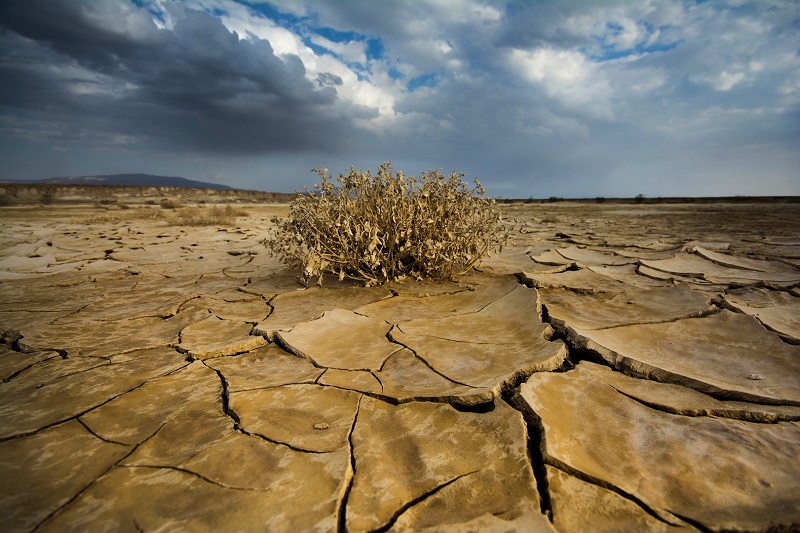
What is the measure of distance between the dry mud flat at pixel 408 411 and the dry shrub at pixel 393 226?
36 centimetres

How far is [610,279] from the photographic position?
287 cm

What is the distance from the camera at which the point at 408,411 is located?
1.24 meters

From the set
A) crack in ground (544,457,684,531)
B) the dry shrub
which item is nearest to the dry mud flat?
crack in ground (544,457,684,531)

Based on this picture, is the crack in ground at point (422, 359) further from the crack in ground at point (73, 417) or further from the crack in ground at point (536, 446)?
the crack in ground at point (73, 417)

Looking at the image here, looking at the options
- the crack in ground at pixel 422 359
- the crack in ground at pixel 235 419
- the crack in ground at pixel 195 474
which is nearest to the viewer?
the crack in ground at pixel 195 474

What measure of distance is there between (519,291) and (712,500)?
5.30 feet

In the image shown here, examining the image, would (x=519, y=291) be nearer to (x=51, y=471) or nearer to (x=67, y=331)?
(x=51, y=471)

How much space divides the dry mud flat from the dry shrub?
0.36m

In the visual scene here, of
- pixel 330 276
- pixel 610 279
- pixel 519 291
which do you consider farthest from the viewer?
pixel 330 276

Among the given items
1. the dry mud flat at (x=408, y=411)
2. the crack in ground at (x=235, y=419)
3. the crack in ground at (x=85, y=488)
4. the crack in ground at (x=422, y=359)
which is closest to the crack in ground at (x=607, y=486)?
the dry mud flat at (x=408, y=411)

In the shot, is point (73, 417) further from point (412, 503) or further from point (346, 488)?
point (412, 503)

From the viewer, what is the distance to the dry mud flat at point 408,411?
86 centimetres

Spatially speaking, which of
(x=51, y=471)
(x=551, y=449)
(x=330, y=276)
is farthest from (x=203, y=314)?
(x=551, y=449)

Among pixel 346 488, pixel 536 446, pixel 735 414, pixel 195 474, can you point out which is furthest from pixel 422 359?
pixel 735 414
